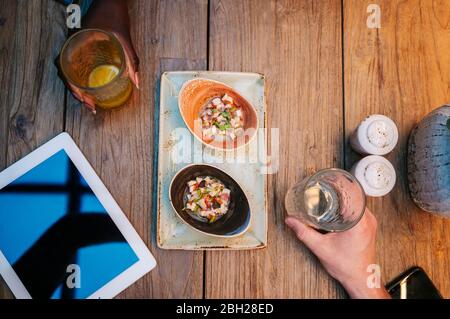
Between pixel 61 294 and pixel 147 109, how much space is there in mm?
390

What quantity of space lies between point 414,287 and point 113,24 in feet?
2.54

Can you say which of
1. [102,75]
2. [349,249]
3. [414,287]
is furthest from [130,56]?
[414,287]

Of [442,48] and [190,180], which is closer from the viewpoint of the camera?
[190,180]

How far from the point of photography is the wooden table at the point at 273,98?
0.79m

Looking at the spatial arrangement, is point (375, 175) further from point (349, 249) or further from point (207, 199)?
point (207, 199)

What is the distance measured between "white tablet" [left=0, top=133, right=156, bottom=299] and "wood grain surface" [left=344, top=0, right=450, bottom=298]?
0.48m

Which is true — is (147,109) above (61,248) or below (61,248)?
above

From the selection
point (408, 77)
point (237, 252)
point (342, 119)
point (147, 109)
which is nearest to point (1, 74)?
point (147, 109)

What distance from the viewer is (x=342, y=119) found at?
82 cm

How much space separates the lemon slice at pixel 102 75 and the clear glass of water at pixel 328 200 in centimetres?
41

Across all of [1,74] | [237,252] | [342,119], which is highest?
[1,74]

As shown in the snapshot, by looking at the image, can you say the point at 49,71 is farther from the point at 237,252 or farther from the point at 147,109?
the point at 237,252

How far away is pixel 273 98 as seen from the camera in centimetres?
82
